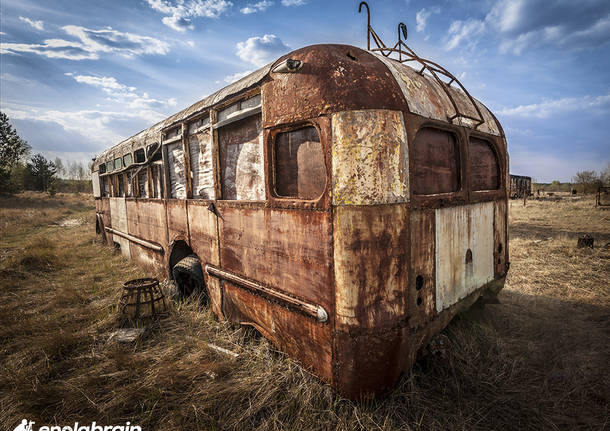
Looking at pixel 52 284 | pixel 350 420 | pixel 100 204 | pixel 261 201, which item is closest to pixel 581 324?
pixel 350 420

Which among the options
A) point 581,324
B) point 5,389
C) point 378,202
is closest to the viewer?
point 378,202

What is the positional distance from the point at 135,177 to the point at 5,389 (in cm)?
396

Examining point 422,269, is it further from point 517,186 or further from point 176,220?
point 517,186

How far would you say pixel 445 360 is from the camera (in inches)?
97.6

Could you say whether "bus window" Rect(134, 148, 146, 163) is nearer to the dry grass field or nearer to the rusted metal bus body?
the dry grass field

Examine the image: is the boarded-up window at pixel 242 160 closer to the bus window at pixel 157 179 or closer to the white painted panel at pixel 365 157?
the white painted panel at pixel 365 157

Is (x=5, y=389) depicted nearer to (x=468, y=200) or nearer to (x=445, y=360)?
(x=445, y=360)

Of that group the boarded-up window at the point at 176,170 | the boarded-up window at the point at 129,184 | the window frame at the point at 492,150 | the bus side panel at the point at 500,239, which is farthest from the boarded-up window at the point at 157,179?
the bus side panel at the point at 500,239

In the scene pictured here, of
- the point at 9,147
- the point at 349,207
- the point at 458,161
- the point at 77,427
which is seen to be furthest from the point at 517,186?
the point at 9,147

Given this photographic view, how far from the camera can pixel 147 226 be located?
512cm

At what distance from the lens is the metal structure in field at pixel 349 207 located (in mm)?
1819

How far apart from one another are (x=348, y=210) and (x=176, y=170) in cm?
313

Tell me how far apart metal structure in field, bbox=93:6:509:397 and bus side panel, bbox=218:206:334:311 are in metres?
0.01

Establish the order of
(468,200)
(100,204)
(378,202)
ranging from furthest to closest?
(100,204) < (468,200) < (378,202)
